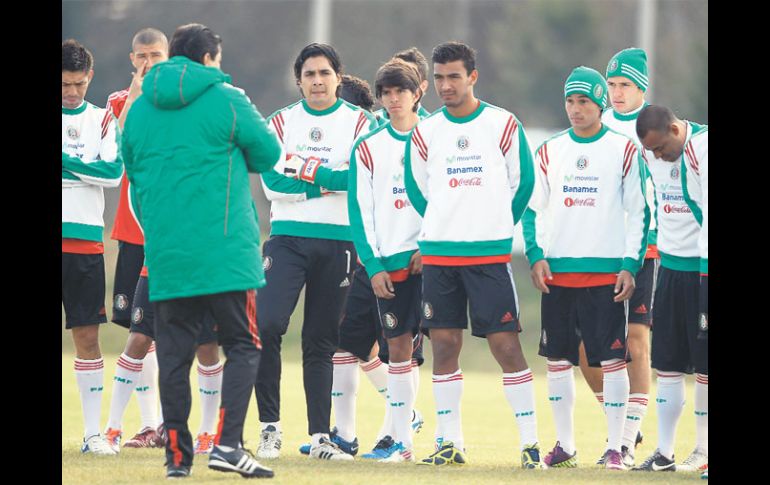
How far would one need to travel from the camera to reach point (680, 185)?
331 inches

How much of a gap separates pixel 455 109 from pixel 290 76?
3405cm

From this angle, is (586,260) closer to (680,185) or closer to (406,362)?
(680,185)

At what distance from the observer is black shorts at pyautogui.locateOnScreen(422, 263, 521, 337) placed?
26.9 ft

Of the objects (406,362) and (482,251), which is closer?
(482,251)

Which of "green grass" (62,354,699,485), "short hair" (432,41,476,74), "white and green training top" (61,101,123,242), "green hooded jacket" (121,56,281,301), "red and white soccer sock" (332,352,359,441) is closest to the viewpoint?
"green hooded jacket" (121,56,281,301)

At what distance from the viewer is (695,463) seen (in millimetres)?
8352

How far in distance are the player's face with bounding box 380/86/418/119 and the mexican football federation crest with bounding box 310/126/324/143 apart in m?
0.43

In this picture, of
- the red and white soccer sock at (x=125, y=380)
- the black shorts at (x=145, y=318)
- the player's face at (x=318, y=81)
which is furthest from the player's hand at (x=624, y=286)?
the red and white soccer sock at (x=125, y=380)

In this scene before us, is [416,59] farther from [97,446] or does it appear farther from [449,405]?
[97,446]

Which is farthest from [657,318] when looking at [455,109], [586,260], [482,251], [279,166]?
[279,166]

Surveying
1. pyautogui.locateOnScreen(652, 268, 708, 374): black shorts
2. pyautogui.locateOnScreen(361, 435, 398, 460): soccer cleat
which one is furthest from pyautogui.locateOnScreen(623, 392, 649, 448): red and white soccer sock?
pyautogui.locateOnScreen(361, 435, 398, 460): soccer cleat

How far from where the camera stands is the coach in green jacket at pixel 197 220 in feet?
23.4

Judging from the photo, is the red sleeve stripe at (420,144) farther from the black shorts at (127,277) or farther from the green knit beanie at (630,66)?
the black shorts at (127,277)

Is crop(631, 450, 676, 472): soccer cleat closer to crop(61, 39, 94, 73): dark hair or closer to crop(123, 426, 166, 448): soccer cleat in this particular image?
crop(123, 426, 166, 448): soccer cleat
